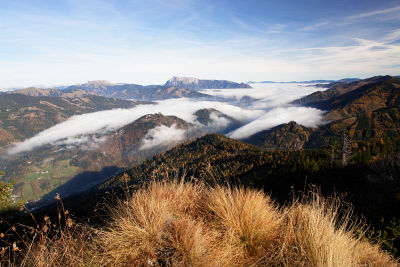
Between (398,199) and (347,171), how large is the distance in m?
21.4

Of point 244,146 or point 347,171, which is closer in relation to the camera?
point 347,171

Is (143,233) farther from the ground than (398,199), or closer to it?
farther from the ground

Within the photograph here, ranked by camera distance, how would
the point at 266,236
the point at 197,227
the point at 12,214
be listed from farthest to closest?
the point at 12,214 → the point at 266,236 → the point at 197,227

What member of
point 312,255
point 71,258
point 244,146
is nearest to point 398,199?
point 312,255

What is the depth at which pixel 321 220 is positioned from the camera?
3658 millimetres

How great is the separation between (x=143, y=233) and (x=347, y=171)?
37270 millimetres

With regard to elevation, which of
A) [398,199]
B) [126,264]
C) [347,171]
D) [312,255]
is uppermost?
[312,255]

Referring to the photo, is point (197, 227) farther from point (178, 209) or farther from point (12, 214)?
point (12, 214)

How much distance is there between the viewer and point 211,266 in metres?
3.00

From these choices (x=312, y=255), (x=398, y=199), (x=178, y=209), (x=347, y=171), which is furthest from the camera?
(x=347, y=171)

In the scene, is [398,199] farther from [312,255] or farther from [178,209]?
[178,209]

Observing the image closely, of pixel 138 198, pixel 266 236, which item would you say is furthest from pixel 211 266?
pixel 138 198

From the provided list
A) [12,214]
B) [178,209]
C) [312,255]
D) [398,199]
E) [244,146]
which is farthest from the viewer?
[244,146]

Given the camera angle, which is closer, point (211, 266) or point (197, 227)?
Result: point (211, 266)
